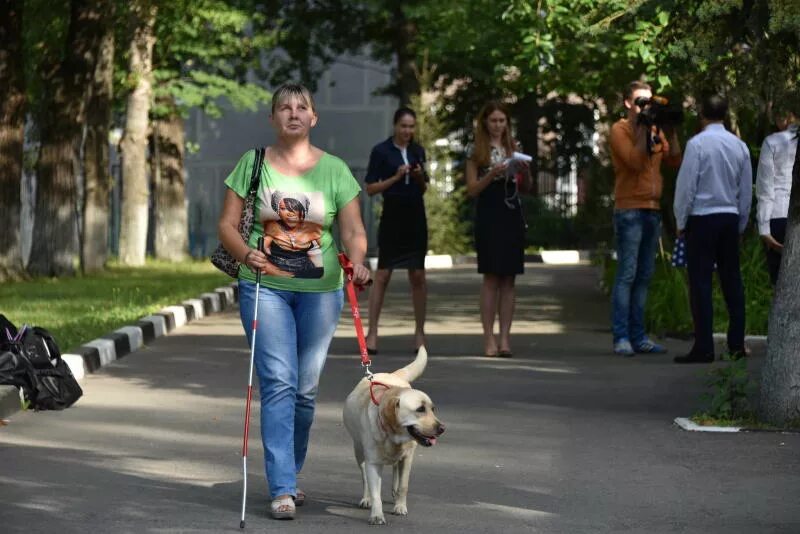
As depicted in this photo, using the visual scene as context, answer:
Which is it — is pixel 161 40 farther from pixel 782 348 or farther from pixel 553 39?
pixel 782 348

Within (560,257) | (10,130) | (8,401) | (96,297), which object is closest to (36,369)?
(8,401)

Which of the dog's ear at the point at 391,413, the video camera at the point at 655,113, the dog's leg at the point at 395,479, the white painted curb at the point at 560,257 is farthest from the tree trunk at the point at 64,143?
the dog's ear at the point at 391,413

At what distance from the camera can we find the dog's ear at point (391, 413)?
297 inches

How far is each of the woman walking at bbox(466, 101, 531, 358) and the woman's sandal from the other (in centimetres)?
725

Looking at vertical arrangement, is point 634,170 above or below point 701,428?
above

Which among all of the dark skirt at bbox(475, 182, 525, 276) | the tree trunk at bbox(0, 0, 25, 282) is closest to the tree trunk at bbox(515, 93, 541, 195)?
the tree trunk at bbox(0, 0, 25, 282)

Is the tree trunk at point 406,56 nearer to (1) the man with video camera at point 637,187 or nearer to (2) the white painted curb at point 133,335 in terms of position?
(2) the white painted curb at point 133,335

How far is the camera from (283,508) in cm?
780

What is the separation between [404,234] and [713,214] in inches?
102

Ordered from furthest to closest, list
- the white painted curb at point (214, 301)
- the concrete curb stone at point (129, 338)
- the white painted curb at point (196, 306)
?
the white painted curb at point (214, 301) < the white painted curb at point (196, 306) < the concrete curb stone at point (129, 338)

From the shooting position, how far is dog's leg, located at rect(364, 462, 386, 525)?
7688mm

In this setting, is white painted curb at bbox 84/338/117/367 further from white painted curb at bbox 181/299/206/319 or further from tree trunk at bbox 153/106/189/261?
tree trunk at bbox 153/106/189/261

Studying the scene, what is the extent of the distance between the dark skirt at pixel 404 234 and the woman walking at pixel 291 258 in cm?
717

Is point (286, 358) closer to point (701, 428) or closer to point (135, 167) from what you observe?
point (701, 428)
